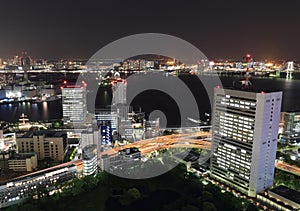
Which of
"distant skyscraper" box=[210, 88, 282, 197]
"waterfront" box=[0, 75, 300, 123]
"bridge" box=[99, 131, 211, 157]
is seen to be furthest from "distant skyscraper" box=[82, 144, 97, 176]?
"waterfront" box=[0, 75, 300, 123]

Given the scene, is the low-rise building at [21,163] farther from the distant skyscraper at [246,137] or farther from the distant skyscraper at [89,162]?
the distant skyscraper at [246,137]

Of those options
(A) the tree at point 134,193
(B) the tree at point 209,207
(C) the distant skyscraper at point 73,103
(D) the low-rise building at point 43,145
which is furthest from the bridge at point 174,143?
Result: (C) the distant skyscraper at point 73,103

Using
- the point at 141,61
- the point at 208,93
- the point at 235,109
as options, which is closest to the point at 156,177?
the point at 235,109

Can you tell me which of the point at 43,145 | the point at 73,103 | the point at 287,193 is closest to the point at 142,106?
the point at 73,103

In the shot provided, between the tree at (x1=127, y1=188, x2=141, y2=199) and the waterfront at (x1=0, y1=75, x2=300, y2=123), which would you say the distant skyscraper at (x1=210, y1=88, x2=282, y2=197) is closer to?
the tree at (x1=127, y1=188, x2=141, y2=199)

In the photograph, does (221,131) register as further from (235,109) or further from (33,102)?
(33,102)

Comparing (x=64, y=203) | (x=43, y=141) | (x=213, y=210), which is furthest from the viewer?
(x=43, y=141)
